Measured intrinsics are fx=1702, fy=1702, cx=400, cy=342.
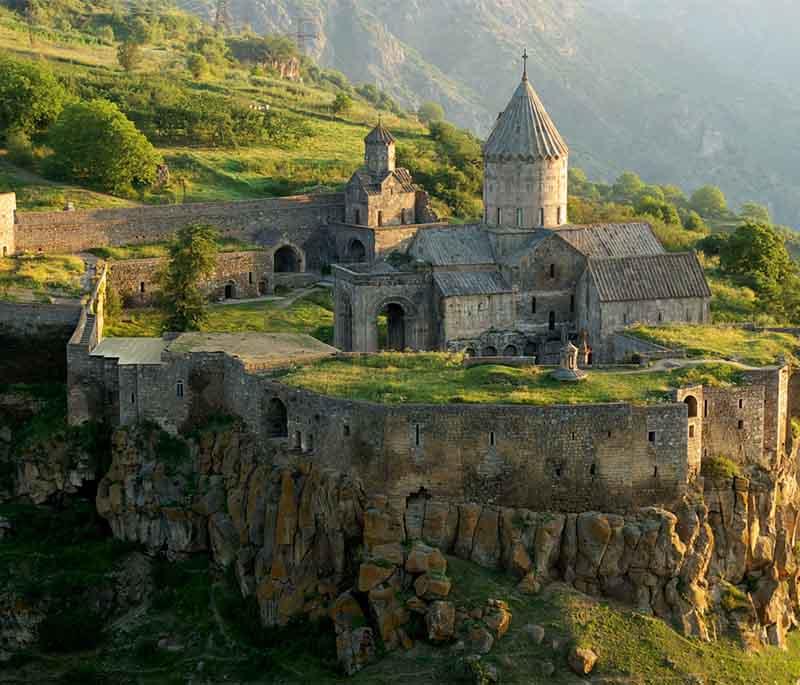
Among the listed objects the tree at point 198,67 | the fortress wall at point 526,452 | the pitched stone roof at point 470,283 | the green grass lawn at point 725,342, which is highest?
the tree at point 198,67

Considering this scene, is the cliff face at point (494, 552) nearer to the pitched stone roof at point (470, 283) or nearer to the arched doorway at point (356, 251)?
the pitched stone roof at point (470, 283)

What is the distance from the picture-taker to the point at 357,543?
37.8 metres

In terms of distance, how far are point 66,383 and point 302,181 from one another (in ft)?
87.1

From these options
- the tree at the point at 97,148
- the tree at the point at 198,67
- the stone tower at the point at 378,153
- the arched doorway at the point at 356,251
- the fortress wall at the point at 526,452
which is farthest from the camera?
the tree at the point at 198,67

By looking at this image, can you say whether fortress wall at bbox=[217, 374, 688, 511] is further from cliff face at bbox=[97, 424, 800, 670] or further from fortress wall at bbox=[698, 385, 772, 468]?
fortress wall at bbox=[698, 385, 772, 468]

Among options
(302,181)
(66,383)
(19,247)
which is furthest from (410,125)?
(66,383)

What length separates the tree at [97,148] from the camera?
2506 inches

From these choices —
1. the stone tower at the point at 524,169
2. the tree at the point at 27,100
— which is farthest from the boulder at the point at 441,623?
the tree at the point at 27,100

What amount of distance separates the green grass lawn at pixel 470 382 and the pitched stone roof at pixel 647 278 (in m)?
8.61

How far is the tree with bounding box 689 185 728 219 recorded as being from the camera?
113m

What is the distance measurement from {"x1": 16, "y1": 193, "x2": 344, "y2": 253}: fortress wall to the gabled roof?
10.2 metres

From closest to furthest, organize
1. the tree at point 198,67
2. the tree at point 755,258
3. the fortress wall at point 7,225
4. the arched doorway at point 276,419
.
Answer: the arched doorway at point 276,419
the fortress wall at point 7,225
the tree at point 755,258
the tree at point 198,67

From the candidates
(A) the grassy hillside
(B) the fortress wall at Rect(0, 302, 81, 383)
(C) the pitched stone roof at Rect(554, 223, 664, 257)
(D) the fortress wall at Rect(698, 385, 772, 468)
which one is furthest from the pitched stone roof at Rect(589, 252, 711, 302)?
(A) the grassy hillside

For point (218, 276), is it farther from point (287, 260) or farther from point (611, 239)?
point (611, 239)
